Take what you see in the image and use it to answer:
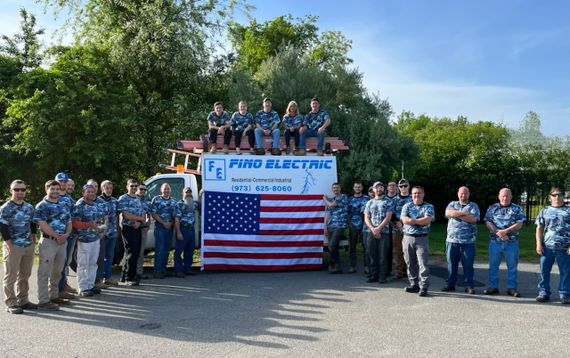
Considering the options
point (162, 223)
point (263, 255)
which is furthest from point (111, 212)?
point (263, 255)

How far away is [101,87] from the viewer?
15.1m

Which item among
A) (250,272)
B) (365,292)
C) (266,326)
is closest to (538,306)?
(365,292)

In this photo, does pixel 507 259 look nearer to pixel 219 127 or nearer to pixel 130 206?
pixel 219 127

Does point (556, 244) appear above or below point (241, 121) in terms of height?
below

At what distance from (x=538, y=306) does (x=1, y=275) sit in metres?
9.41

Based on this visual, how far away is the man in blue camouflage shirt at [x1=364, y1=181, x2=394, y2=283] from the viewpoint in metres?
9.15

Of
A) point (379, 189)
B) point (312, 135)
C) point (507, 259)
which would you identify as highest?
point (312, 135)

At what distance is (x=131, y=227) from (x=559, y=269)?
706 cm

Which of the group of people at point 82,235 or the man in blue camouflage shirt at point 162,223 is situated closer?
the group of people at point 82,235

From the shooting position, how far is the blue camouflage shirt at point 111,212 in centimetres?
866

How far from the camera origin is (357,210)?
33.5 ft

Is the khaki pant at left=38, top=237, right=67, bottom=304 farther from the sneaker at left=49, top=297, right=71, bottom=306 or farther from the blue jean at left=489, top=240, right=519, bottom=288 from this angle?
the blue jean at left=489, top=240, right=519, bottom=288

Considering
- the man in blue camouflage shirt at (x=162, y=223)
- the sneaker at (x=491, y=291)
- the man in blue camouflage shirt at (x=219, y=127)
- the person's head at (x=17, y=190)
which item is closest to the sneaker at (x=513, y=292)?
the sneaker at (x=491, y=291)

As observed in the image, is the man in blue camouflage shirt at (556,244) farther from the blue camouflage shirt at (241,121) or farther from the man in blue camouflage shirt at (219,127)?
the man in blue camouflage shirt at (219,127)
